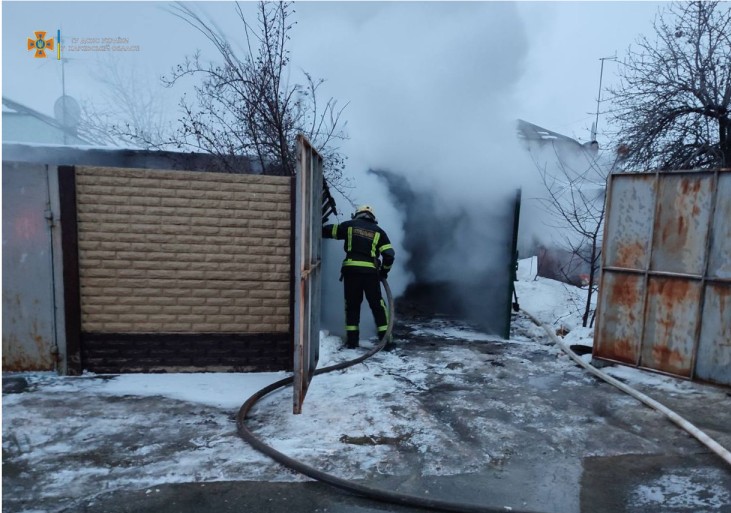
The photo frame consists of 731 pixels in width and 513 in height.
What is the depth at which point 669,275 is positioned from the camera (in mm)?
5410

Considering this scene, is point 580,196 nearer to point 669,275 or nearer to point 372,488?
point 669,275

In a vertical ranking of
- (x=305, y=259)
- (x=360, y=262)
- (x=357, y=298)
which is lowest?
(x=357, y=298)

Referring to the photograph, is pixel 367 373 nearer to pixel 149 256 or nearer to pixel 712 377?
pixel 149 256

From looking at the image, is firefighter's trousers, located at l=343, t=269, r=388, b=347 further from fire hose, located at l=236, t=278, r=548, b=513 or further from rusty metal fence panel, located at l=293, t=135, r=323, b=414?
fire hose, located at l=236, t=278, r=548, b=513

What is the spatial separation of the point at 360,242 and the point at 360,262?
28cm

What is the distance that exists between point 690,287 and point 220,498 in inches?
208

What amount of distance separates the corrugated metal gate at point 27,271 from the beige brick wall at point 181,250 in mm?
349

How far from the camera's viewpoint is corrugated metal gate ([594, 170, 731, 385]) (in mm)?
5098

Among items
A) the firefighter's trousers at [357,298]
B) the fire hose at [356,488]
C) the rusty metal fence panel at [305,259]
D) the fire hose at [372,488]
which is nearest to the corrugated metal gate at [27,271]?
the fire hose at [372,488]

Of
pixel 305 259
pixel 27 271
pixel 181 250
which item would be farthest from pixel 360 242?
pixel 27 271

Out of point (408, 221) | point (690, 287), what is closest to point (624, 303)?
point (690, 287)

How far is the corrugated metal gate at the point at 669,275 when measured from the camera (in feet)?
16.7

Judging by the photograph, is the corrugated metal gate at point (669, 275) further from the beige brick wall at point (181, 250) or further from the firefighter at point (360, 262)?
the beige brick wall at point (181, 250)

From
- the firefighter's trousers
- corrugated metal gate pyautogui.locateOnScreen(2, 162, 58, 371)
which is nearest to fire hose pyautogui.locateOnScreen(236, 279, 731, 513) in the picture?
the firefighter's trousers
